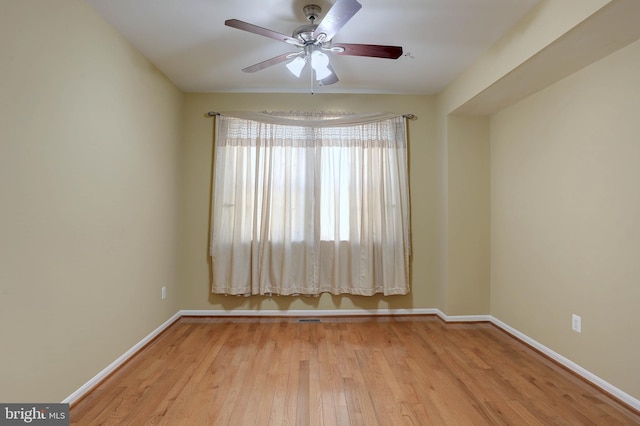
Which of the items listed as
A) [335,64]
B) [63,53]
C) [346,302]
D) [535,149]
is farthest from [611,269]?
[63,53]

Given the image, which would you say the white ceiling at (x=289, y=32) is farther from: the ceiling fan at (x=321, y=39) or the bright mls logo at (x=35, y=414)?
the bright mls logo at (x=35, y=414)

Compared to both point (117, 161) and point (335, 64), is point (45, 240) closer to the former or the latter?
point (117, 161)

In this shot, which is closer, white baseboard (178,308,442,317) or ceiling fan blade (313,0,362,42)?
ceiling fan blade (313,0,362,42)

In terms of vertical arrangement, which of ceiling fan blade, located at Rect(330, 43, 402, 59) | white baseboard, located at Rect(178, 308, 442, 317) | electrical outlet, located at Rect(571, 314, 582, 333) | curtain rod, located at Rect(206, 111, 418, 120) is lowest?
white baseboard, located at Rect(178, 308, 442, 317)

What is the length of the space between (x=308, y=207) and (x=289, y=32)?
177cm

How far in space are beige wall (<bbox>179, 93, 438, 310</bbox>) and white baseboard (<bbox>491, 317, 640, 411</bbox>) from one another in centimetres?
97

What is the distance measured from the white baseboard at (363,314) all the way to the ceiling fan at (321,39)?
2.47 m

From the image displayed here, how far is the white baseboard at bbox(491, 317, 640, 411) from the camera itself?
2.03 m

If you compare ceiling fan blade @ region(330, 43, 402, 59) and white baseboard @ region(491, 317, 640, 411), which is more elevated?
ceiling fan blade @ region(330, 43, 402, 59)

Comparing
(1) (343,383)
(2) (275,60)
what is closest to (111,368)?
(1) (343,383)

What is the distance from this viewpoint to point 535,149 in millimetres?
2883

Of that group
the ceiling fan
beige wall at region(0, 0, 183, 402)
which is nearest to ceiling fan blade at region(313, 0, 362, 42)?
the ceiling fan

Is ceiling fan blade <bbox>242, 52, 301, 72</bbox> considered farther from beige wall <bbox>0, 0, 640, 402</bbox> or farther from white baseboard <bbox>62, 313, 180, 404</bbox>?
white baseboard <bbox>62, 313, 180, 404</bbox>

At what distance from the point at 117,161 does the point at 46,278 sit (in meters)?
1.01
